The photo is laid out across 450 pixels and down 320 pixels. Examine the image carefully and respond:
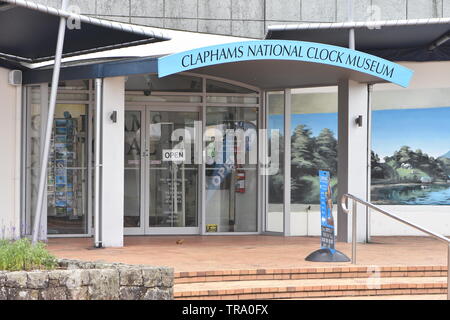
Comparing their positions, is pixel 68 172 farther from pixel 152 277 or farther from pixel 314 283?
pixel 152 277

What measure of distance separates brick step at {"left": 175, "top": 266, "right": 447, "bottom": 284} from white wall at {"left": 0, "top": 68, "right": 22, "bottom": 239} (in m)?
4.28

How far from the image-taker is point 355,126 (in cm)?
1345

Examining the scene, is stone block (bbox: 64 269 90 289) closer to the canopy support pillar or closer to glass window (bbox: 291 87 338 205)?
the canopy support pillar

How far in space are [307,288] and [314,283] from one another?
301 millimetres

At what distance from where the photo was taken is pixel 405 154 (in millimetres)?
15094

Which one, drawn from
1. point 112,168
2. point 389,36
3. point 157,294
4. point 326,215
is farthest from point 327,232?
point 389,36

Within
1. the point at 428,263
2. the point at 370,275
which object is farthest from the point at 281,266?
the point at 428,263

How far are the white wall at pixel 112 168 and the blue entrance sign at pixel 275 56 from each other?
74.5 inches

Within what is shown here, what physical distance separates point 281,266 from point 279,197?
166 inches

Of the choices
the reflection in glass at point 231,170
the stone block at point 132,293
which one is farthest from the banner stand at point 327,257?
the reflection in glass at point 231,170

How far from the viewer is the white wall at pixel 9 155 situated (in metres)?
13.2

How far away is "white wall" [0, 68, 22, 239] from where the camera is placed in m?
13.2
